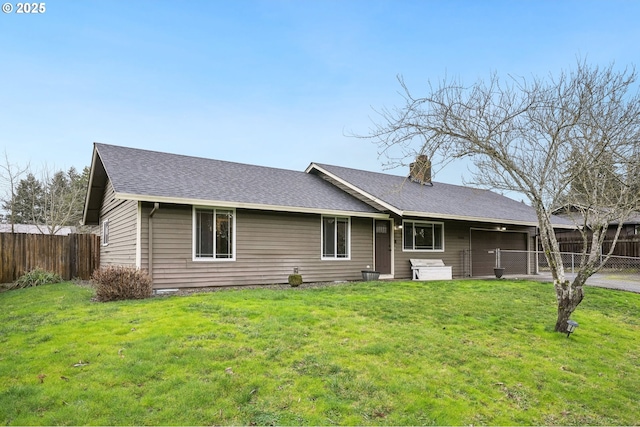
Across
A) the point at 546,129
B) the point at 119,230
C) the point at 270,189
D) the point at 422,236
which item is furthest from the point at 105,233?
the point at 546,129

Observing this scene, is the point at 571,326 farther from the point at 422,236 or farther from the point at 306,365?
the point at 422,236

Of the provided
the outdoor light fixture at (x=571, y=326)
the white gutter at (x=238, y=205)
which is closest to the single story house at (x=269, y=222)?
the white gutter at (x=238, y=205)

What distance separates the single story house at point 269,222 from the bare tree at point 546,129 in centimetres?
83

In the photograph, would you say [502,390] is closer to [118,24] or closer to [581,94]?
[581,94]

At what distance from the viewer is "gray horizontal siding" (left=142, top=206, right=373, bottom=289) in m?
10.1

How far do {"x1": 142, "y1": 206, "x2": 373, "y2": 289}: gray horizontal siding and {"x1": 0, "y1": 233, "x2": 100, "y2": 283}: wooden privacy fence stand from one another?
632 cm

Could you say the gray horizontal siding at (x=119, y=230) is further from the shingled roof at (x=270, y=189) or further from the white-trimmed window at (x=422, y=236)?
the white-trimmed window at (x=422, y=236)

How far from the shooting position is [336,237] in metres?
13.2

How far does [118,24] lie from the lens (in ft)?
36.2

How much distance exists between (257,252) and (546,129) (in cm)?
792

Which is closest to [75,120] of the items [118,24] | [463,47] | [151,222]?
[118,24]

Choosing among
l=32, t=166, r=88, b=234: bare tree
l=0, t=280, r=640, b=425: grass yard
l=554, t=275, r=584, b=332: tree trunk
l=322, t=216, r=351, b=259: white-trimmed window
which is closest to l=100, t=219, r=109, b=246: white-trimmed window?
l=0, t=280, r=640, b=425: grass yard

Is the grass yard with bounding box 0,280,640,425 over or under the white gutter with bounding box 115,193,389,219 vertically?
under

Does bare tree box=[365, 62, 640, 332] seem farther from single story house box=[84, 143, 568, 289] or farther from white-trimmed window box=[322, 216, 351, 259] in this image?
white-trimmed window box=[322, 216, 351, 259]
